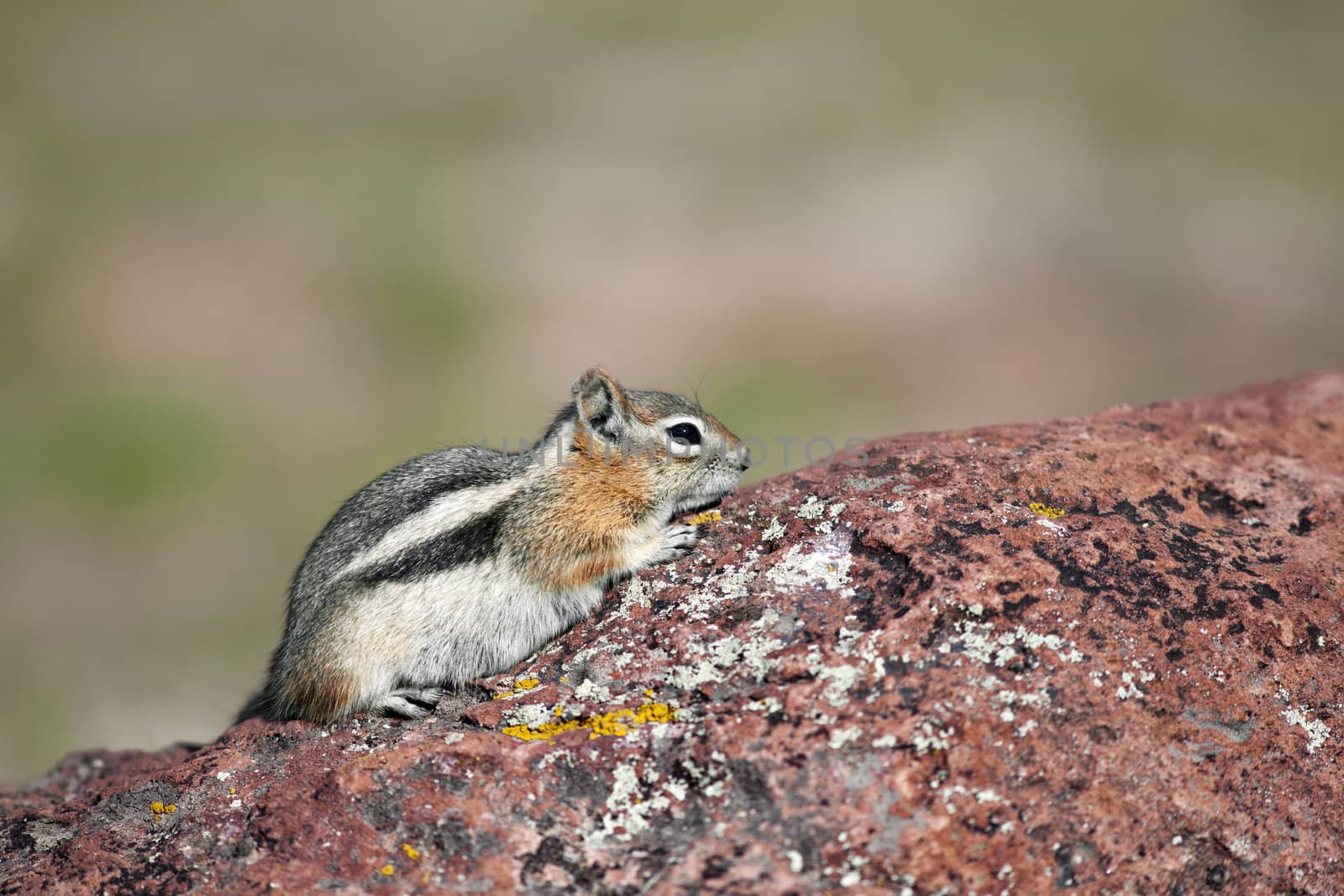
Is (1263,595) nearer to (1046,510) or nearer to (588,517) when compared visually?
(1046,510)

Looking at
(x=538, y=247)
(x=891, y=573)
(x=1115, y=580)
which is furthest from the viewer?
(x=538, y=247)

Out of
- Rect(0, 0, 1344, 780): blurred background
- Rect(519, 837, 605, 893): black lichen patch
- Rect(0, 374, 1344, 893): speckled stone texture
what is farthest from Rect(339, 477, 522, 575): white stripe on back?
Rect(0, 0, 1344, 780): blurred background

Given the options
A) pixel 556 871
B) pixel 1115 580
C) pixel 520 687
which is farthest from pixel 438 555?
pixel 1115 580

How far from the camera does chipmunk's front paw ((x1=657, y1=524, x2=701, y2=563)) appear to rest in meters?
5.39

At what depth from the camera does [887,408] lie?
1537 centimetres

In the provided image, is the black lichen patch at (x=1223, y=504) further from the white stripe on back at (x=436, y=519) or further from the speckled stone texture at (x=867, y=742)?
the white stripe on back at (x=436, y=519)

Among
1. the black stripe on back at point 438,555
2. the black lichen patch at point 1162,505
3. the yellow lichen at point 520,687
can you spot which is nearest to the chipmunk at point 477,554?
the black stripe on back at point 438,555

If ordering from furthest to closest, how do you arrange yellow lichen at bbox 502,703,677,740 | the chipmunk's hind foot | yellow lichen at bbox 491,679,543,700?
the chipmunk's hind foot < yellow lichen at bbox 491,679,543,700 < yellow lichen at bbox 502,703,677,740

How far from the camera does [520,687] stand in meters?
4.88

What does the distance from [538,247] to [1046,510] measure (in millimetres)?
14268

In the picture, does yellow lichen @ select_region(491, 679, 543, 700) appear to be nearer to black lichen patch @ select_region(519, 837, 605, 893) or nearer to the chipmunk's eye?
black lichen patch @ select_region(519, 837, 605, 893)

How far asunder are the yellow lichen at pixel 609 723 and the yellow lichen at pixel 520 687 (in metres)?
0.32

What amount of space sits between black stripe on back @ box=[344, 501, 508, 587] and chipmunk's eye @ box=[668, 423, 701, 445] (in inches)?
46.1

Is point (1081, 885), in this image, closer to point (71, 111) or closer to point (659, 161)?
point (659, 161)
